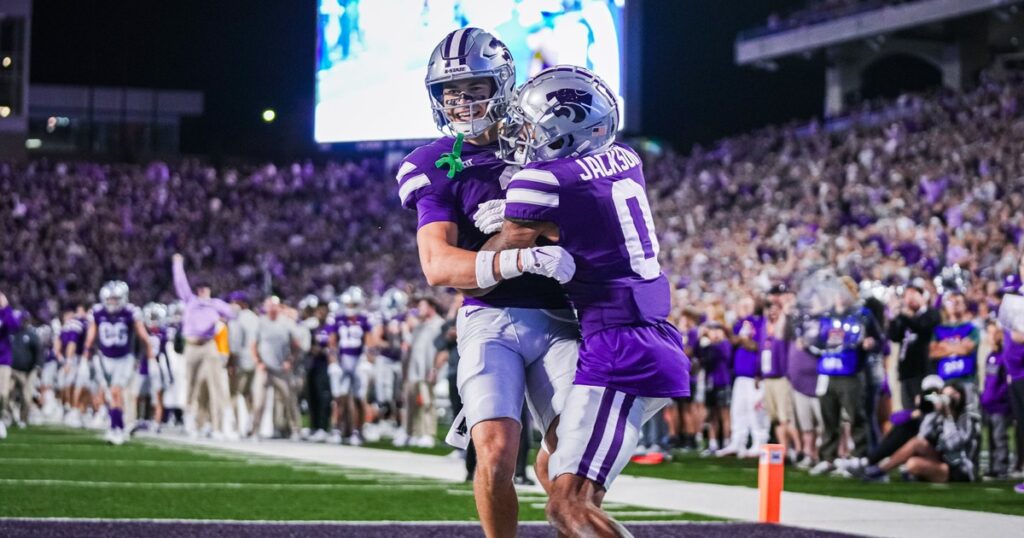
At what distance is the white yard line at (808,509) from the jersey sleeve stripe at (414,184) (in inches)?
145

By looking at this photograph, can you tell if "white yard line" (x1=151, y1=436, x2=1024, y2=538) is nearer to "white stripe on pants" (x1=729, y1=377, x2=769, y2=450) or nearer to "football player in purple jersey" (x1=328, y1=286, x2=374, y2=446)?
"white stripe on pants" (x1=729, y1=377, x2=769, y2=450)

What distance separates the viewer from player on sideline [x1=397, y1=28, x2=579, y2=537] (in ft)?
16.3

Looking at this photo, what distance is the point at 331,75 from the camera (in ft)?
73.2

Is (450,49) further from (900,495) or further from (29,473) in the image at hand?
(29,473)

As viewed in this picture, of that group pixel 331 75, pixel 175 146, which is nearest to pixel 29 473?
pixel 331 75

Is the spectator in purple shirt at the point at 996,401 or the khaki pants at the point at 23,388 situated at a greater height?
the spectator in purple shirt at the point at 996,401

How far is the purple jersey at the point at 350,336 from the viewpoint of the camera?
59.0 ft

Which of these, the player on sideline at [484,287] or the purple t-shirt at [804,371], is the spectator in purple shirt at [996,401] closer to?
the purple t-shirt at [804,371]

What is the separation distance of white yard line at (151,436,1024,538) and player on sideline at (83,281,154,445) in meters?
3.73

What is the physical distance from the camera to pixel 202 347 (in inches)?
655

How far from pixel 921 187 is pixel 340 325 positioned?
35.1 ft

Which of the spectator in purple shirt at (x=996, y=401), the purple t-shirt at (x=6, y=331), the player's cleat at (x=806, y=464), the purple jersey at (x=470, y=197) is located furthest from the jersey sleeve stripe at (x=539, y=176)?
the purple t-shirt at (x=6, y=331)

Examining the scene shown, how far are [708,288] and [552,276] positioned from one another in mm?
19021

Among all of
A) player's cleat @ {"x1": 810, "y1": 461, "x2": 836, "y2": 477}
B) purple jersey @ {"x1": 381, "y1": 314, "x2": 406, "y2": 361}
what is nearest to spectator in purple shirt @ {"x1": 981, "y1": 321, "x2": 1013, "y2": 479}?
player's cleat @ {"x1": 810, "y1": 461, "x2": 836, "y2": 477}
